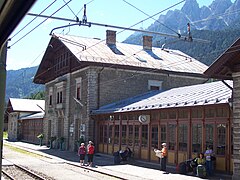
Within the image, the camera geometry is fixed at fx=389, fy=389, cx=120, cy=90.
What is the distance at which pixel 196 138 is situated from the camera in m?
17.7

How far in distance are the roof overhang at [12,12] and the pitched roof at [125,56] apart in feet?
80.6

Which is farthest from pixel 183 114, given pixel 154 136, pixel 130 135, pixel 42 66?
pixel 42 66

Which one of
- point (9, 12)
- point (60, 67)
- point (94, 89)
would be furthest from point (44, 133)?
point (9, 12)

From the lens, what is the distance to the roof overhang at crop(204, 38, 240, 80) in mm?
13877

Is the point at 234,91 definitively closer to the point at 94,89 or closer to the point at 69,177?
the point at 69,177

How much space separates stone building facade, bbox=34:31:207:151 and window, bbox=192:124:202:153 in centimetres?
1207

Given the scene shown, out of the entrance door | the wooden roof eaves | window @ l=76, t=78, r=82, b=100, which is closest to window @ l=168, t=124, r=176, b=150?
the entrance door

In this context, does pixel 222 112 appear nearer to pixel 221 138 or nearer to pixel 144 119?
pixel 221 138

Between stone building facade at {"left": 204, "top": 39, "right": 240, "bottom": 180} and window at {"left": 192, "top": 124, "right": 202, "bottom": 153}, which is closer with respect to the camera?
stone building facade at {"left": 204, "top": 39, "right": 240, "bottom": 180}

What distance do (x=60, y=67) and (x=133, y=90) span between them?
355 inches

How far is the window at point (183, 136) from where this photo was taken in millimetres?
18469

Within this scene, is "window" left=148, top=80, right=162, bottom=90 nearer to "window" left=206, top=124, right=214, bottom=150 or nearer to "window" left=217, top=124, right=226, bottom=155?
"window" left=206, top=124, right=214, bottom=150

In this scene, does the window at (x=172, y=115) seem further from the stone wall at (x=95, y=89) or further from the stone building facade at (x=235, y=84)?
the stone wall at (x=95, y=89)

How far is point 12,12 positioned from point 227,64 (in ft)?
39.7
